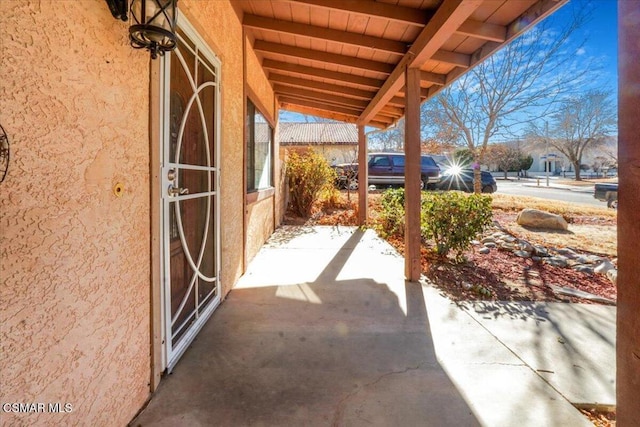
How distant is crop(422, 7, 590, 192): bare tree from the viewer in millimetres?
9812

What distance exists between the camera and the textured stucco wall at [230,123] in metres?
2.74

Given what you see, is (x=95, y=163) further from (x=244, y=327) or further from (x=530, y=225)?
(x=530, y=225)

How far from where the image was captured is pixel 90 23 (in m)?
1.26

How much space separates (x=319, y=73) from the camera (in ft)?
16.4

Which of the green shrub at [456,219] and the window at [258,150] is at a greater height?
the window at [258,150]

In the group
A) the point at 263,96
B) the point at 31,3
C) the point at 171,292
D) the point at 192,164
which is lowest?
the point at 171,292

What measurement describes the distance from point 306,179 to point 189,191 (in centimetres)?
595

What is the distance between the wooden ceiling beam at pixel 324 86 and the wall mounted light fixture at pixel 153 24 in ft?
14.5

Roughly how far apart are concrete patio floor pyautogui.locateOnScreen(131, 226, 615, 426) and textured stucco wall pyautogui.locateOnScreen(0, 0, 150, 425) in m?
0.56

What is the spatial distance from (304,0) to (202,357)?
3.51 meters

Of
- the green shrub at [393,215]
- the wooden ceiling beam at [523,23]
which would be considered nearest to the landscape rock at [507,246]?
the green shrub at [393,215]

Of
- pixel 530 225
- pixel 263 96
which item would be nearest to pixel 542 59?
pixel 530 225

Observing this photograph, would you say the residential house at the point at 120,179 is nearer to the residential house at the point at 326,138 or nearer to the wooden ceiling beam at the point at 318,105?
the wooden ceiling beam at the point at 318,105

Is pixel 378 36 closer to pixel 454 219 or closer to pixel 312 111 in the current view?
pixel 454 219
